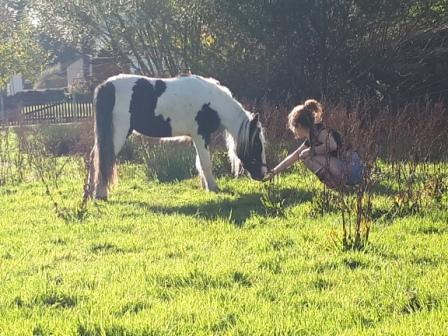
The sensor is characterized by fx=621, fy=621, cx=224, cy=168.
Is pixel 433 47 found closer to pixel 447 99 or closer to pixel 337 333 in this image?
pixel 447 99

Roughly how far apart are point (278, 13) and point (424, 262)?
1058cm

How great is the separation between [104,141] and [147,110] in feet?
3.00

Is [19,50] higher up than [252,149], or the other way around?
[19,50]

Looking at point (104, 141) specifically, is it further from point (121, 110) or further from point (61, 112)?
point (61, 112)

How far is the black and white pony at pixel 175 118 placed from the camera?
28.7 ft

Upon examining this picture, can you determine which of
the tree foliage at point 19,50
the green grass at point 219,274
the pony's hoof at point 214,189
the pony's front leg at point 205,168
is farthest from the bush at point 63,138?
the tree foliage at point 19,50

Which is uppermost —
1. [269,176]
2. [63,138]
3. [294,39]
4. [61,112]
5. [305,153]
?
[294,39]

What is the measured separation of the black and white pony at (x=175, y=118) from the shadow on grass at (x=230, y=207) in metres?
0.78

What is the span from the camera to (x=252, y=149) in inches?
355

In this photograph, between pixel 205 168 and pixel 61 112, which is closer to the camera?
pixel 205 168

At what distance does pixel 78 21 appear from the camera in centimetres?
1680

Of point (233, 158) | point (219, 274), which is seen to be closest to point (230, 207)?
point (233, 158)

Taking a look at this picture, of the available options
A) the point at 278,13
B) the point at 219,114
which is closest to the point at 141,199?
the point at 219,114

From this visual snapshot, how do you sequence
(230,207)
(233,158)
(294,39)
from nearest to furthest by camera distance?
1. (230,207)
2. (233,158)
3. (294,39)
